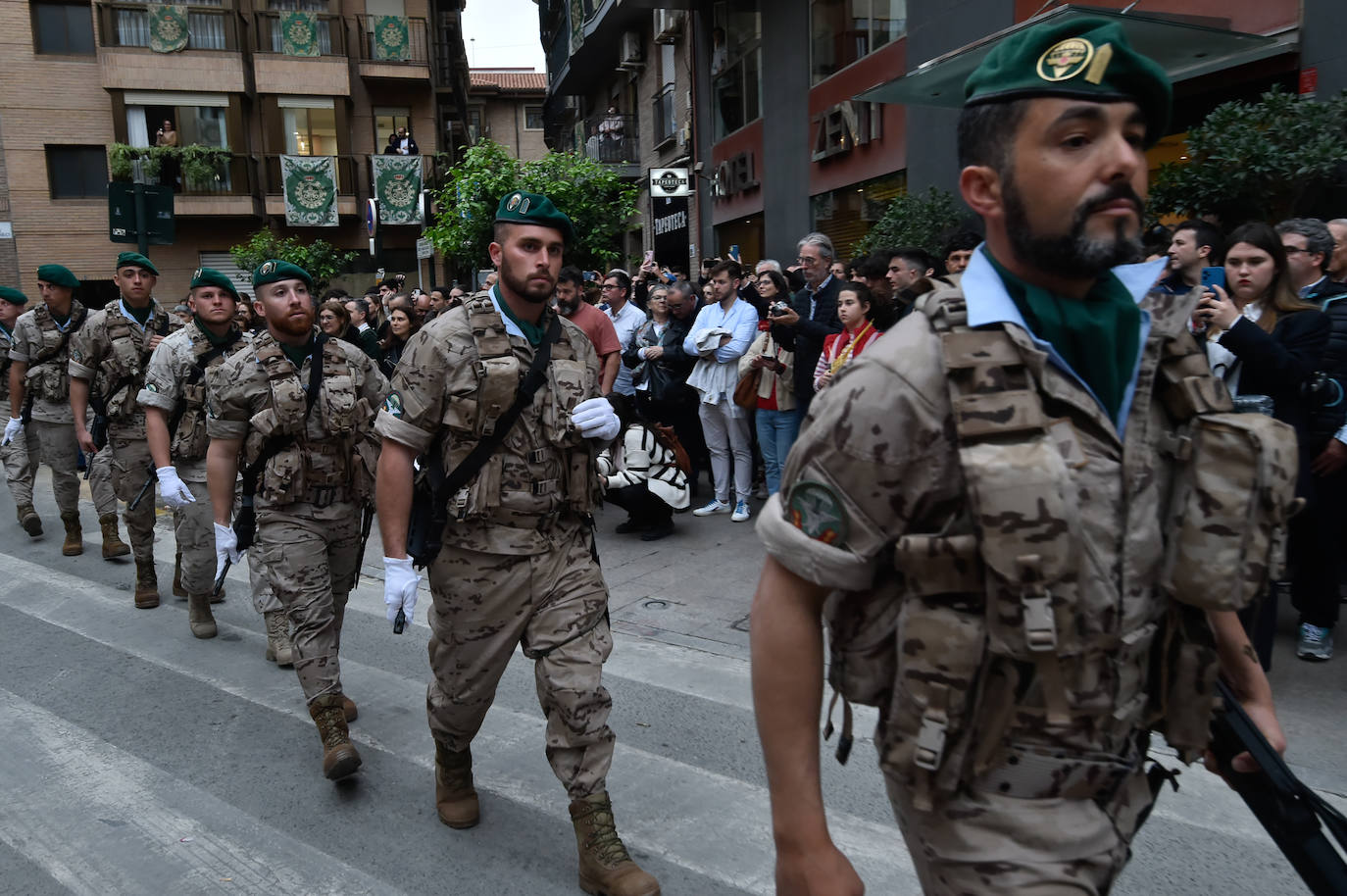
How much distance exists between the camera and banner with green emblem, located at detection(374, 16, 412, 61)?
28891 millimetres

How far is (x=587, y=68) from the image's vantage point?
93.6 ft

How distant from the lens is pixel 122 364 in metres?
6.77

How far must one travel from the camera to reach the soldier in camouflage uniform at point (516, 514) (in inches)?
120

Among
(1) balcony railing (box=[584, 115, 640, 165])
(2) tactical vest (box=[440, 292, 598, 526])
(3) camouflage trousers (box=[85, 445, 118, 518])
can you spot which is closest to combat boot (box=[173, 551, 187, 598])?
(3) camouflage trousers (box=[85, 445, 118, 518])

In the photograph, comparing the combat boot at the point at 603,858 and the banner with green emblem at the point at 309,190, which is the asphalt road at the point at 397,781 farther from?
the banner with green emblem at the point at 309,190

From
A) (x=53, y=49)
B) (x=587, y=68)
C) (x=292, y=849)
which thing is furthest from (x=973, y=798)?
(x=53, y=49)

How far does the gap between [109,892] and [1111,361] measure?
3.44m

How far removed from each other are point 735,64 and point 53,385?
13364 mm

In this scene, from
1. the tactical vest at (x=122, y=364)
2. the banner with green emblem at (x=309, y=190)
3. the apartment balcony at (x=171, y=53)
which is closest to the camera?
the tactical vest at (x=122, y=364)

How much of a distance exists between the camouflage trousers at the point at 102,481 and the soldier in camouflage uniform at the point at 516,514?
5.02m

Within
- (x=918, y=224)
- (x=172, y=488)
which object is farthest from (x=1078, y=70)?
(x=918, y=224)

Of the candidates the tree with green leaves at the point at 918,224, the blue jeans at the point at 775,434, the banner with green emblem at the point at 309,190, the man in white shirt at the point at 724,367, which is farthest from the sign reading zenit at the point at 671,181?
the banner with green emblem at the point at 309,190

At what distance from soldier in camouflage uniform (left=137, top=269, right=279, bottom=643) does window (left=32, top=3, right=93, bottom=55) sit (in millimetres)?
27011

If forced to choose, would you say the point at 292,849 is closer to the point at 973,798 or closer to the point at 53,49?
the point at 973,798
